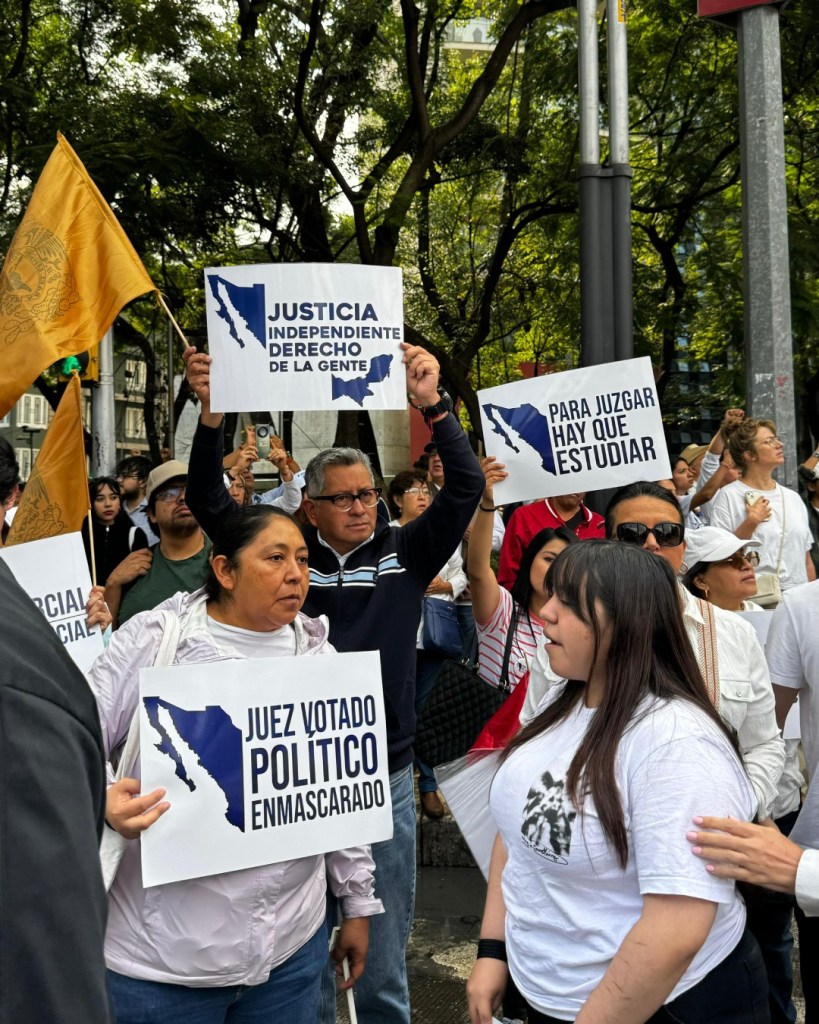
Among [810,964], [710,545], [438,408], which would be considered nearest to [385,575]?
[438,408]

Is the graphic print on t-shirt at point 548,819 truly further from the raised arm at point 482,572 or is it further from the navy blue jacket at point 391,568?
the raised arm at point 482,572

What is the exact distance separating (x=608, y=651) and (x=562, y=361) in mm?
18532

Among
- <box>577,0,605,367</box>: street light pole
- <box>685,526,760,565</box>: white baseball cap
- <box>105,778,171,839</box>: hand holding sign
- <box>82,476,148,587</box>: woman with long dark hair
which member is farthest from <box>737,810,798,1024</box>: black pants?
<box>82,476,148,587</box>: woman with long dark hair

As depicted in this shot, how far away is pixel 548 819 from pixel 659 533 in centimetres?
144

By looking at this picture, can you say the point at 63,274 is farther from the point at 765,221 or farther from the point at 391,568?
the point at 765,221

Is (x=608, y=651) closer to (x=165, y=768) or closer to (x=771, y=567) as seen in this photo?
(x=165, y=768)

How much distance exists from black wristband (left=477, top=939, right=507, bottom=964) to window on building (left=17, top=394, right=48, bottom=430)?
168 ft

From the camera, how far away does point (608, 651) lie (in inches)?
87.5

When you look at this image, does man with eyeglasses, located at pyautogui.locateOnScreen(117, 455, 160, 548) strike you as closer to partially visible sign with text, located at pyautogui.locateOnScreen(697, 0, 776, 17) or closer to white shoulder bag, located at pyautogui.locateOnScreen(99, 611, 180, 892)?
partially visible sign with text, located at pyautogui.locateOnScreen(697, 0, 776, 17)

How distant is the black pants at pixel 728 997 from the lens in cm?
205

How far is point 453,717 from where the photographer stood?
355 centimetres

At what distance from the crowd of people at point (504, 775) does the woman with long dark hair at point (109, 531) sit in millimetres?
2414

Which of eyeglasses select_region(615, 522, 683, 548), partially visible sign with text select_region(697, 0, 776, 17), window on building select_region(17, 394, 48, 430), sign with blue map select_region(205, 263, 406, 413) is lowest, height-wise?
eyeglasses select_region(615, 522, 683, 548)

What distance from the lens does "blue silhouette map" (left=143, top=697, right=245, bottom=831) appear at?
2.60m
